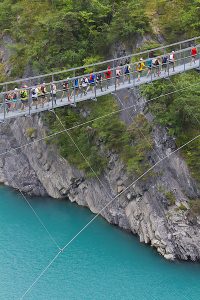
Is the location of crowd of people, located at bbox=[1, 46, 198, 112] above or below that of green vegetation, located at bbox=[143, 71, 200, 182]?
above

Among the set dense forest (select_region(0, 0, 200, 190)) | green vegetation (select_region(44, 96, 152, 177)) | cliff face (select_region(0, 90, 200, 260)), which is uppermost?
dense forest (select_region(0, 0, 200, 190))

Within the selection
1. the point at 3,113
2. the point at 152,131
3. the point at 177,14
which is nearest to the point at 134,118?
the point at 152,131

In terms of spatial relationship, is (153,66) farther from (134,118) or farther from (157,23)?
(157,23)

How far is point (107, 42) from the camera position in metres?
26.9

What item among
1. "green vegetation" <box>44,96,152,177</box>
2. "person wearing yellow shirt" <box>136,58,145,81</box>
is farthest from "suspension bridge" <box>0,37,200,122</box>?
"green vegetation" <box>44,96,152,177</box>

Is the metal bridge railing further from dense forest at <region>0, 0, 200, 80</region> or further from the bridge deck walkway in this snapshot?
dense forest at <region>0, 0, 200, 80</region>

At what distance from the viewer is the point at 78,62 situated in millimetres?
27172

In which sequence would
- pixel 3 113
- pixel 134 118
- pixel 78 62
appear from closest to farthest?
1. pixel 3 113
2. pixel 134 118
3. pixel 78 62

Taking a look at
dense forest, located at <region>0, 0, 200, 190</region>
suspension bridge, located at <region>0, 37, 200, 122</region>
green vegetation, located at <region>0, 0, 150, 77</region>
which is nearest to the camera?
suspension bridge, located at <region>0, 37, 200, 122</region>

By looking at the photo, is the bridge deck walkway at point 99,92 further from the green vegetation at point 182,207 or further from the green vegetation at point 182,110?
the green vegetation at point 182,207

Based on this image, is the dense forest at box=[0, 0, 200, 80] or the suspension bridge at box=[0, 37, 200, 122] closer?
the suspension bridge at box=[0, 37, 200, 122]

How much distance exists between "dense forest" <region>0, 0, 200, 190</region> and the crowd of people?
149 cm

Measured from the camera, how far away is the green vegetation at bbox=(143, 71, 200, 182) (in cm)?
2262

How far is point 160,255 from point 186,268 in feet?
4.43
